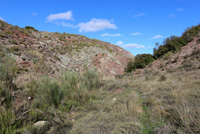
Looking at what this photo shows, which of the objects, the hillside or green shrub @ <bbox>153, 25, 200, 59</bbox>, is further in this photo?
green shrub @ <bbox>153, 25, 200, 59</bbox>

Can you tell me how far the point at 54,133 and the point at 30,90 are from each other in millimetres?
2771

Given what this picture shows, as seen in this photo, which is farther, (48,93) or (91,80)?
(91,80)

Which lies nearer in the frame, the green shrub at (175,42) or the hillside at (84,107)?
the hillside at (84,107)

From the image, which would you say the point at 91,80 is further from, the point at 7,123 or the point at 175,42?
the point at 175,42

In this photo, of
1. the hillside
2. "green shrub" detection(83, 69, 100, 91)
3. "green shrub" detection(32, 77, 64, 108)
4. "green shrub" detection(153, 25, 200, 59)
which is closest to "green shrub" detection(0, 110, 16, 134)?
the hillside

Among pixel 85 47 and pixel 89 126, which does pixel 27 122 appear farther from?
pixel 85 47

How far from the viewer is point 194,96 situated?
3.52 m

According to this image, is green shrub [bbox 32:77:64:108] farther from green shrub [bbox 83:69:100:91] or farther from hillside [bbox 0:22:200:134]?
green shrub [bbox 83:69:100:91]

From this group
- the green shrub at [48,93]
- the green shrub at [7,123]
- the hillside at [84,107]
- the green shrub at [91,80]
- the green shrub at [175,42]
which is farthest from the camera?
the green shrub at [175,42]

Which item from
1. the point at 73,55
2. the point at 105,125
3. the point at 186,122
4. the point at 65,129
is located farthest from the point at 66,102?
the point at 73,55

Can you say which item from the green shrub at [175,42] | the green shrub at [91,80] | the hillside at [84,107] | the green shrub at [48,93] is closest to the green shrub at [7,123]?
the hillside at [84,107]

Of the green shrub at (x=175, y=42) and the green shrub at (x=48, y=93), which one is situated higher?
the green shrub at (x=175, y=42)

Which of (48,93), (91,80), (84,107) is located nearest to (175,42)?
(91,80)

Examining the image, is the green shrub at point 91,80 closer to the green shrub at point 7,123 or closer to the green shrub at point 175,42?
the green shrub at point 7,123
